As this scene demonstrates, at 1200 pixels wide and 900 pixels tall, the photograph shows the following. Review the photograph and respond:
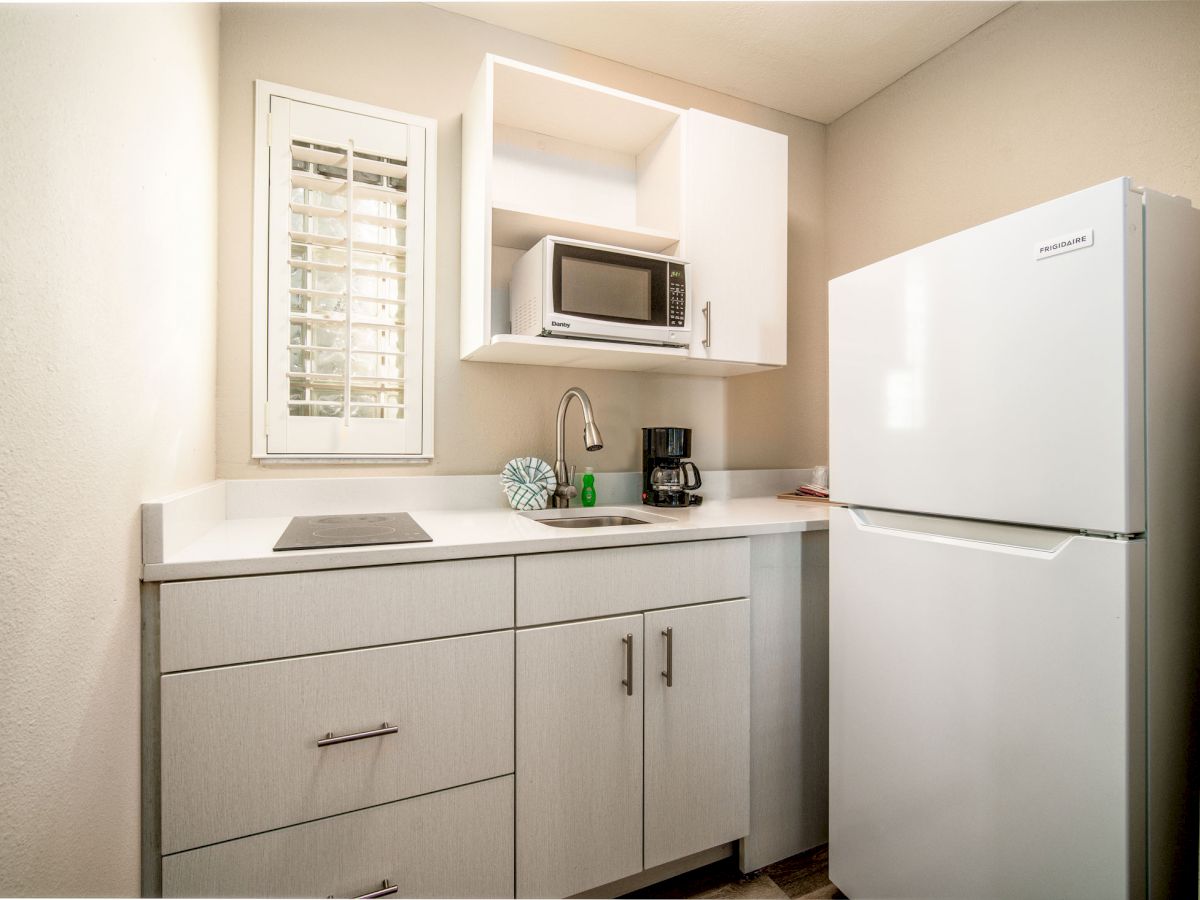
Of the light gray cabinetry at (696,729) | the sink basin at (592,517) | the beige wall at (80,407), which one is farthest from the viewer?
the sink basin at (592,517)

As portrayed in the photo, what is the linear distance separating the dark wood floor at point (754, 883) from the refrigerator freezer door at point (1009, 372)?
3.33ft

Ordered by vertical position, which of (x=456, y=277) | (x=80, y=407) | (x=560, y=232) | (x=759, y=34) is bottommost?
(x=80, y=407)

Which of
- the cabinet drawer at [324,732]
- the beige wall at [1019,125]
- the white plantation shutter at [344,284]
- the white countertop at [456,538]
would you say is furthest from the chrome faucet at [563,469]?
the beige wall at [1019,125]

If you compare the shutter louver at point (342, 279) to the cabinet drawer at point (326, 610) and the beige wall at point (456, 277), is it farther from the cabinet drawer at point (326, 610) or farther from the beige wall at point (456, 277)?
the cabinet drawer at point (326, 610)

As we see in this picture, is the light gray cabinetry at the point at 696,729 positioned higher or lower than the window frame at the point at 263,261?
lower

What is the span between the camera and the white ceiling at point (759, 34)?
6.07ft

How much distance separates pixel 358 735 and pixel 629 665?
23.3 inches

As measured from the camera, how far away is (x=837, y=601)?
1.46 metres

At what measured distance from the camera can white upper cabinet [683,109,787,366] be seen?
1874mm

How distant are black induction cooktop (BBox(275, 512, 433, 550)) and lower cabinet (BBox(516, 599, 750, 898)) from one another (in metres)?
0.36

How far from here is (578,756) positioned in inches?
52.2

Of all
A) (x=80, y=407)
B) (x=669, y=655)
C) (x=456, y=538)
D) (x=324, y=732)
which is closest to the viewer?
(x=80, y=407)

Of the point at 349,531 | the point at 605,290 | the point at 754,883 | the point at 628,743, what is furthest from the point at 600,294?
the point at 754,883

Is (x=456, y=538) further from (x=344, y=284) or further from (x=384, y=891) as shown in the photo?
(x=344, y=284)
